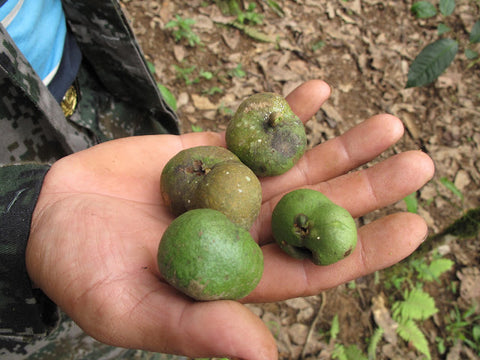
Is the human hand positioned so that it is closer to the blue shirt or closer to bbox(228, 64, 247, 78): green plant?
the blue shirt

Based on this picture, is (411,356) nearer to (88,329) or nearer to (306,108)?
(306,108)

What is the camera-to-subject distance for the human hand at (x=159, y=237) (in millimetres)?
2098

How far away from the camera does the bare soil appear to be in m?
5.15

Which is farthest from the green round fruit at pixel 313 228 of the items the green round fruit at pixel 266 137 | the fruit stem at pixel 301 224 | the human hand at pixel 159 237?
the green round fruit at pixel 266 137

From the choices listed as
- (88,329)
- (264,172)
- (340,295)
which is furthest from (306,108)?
(88,329)

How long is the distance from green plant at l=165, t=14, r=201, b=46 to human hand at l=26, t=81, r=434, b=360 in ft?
10.7

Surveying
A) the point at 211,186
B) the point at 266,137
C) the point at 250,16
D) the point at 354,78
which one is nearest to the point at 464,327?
the point at 266,137

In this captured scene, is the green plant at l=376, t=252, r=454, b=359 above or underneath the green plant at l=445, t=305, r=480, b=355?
above

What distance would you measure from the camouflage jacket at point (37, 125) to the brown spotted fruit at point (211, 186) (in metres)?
0.93

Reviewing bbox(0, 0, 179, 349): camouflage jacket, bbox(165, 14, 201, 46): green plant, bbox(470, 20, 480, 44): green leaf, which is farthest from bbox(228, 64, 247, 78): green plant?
bbox(470, 20, 480, 44): green leaf

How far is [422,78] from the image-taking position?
3.66 meters

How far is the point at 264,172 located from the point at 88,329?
187 cm

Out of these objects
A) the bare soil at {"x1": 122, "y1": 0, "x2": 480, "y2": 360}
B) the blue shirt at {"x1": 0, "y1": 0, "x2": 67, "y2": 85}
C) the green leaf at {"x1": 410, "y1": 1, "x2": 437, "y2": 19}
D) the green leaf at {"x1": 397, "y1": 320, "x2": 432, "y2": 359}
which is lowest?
the green leaf at {"x1": 397, "y1": 320, "x2": 432, "y2": 359}

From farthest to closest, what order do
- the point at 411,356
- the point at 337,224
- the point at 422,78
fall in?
the point at 411,356, the point at 422,78, the point at 337,224
